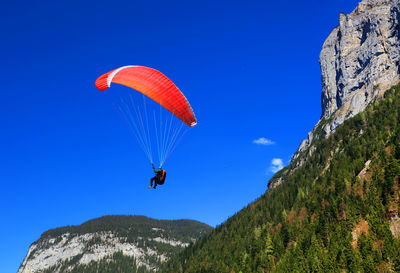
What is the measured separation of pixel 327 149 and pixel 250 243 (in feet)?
178

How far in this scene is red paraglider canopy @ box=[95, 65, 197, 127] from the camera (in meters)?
26.2

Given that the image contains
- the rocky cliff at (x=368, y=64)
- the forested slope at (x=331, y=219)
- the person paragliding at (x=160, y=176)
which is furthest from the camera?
the rocky cliff at (x=368, y=64)

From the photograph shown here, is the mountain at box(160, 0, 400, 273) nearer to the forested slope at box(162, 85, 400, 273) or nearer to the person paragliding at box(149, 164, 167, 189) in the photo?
the forested slope at box(162, 85, 400, 273)

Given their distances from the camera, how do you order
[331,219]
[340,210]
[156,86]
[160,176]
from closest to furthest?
1. [160,176]
2. [156,86]
3. [331,219]
4. [340,210]

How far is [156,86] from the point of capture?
86.5ft

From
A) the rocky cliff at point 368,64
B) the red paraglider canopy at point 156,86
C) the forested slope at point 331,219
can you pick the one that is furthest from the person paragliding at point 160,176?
the rocky cliff at point 368,64

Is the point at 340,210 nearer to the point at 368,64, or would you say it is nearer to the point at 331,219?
the point at 331,219

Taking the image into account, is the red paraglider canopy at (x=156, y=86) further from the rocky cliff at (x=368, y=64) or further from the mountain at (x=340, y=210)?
the rocky cliff at (x=368, y=64)

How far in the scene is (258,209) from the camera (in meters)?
121

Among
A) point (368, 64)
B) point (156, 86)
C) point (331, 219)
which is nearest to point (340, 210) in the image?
point (331, 219)

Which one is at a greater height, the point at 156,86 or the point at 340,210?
the point at 156,86

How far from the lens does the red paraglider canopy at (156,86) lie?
26.2m

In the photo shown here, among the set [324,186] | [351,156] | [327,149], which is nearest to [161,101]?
[324,186]

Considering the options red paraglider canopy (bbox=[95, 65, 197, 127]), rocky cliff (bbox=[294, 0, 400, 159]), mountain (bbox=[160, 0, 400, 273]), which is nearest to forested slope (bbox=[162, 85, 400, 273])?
mountain (bbox=[160, 0, 400, 273])
